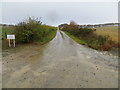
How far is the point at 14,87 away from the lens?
366 cm

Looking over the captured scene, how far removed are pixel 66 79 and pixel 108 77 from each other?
6.03 feet

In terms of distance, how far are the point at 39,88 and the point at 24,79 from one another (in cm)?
94

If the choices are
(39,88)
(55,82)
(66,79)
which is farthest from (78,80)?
(39,88)

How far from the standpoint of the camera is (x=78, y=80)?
4242 millimetres

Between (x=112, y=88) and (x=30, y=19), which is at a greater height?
(x=30, y=19)

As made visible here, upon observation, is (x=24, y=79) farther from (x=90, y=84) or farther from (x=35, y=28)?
(x=35, y=28)

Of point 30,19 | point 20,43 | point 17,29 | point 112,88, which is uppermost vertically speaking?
point 30,19

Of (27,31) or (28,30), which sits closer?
(27,31)

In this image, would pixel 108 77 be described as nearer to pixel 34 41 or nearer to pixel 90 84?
pixel 90 84

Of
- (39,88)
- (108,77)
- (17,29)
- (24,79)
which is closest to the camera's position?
(39,88)

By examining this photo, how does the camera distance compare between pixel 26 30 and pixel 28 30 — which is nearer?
pixel 26 30

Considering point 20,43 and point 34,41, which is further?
point 34,41

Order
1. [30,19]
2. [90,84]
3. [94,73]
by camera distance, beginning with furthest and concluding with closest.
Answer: [30,19], [94,73], [90,84]

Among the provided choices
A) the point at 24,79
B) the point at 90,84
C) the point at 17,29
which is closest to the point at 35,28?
the point at 17,29
